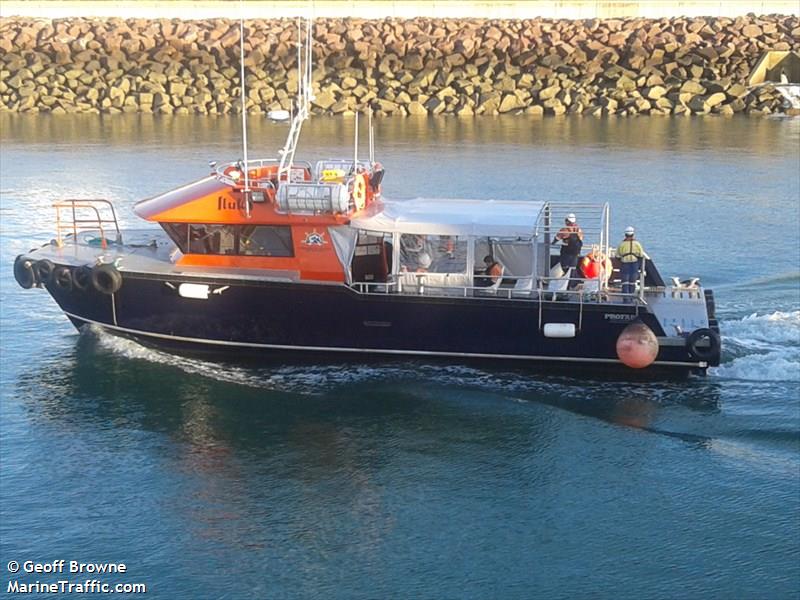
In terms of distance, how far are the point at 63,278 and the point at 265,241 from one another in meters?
3.25

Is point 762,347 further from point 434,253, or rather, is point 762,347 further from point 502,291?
point 434,253

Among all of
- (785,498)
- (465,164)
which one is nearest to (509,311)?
(785,498)

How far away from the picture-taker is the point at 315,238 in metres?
16.2

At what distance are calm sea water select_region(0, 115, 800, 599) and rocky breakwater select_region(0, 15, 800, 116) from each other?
27.7 m

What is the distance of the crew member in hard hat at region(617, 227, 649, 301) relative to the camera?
16250 mm

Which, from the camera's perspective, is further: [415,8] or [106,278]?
[415,8]

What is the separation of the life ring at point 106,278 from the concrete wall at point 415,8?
40162mm

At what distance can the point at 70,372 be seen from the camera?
1714 centimetres

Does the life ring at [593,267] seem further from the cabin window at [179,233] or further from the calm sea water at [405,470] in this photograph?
the cabin window at [179,233]

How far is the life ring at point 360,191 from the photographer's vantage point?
16391 millimetres

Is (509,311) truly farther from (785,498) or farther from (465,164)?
(465,164)

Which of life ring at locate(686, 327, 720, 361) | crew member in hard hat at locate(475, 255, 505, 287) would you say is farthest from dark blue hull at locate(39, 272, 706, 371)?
crew member in hard hat at locate(475, 255, 505, 287)

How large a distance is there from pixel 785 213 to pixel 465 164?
11.3 meters

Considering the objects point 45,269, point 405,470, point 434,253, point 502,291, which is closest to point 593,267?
point 502,291
